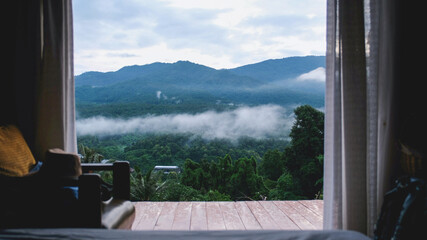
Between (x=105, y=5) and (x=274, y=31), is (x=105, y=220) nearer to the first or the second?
(x=105, y=5)

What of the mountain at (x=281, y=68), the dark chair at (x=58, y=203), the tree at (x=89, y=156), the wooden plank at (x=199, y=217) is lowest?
the wooden plank at (x=199, y=217)

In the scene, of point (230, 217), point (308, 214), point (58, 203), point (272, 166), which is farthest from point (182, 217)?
point (272, 166)

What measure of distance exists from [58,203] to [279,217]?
200cm

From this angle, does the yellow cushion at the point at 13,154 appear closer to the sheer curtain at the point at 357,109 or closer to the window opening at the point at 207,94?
the sheer curtain at the point at 357,109

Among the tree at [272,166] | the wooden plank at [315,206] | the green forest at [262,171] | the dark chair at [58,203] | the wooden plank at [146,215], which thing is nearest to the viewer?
the dark chair at [58,203]

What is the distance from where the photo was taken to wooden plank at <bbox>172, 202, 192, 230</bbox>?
115 inches

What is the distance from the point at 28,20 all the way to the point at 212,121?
883cm

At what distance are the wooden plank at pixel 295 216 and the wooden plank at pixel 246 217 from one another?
33 centimetres

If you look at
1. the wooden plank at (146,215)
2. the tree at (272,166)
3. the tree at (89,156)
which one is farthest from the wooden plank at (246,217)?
the tree at (272,166)

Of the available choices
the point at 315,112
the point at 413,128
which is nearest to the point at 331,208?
the point at 413,128

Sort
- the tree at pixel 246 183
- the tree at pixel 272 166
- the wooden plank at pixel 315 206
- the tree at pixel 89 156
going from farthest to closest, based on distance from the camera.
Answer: the tree at pixel 272 166
the tree at pixel 246 183
the tree at pixel 89 156
the wooden plank at pixel 315 206

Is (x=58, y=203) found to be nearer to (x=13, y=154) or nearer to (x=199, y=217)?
(x=13, y=154)

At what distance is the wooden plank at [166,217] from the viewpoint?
292 cm

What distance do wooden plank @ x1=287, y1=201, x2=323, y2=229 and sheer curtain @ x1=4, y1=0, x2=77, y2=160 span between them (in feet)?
6.83
